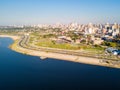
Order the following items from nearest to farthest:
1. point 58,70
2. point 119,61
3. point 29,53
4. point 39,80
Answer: point 39,80 < point 58,70 < point 119,61 < point 29,53

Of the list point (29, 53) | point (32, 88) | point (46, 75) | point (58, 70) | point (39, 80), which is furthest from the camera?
point (29, 53)

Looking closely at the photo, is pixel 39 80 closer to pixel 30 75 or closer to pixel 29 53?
pixel 30 75

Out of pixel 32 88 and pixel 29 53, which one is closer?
pixel 32 88

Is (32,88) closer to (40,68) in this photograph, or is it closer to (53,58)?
(40,68)

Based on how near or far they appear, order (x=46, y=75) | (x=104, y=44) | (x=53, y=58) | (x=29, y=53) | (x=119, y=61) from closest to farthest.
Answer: (x=46, y=75) < (x=119, y=61) < (x=53, y=58) < (x=29, y=53) < (x=104, y=44)

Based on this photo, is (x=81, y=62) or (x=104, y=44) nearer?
(x=81, y=62)

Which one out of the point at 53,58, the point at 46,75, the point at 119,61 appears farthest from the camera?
the point at 53,58

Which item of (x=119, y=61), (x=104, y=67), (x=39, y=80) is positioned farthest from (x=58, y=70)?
(x=119, y=61)

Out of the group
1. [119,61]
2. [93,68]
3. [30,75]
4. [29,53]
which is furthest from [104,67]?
[29,53]
